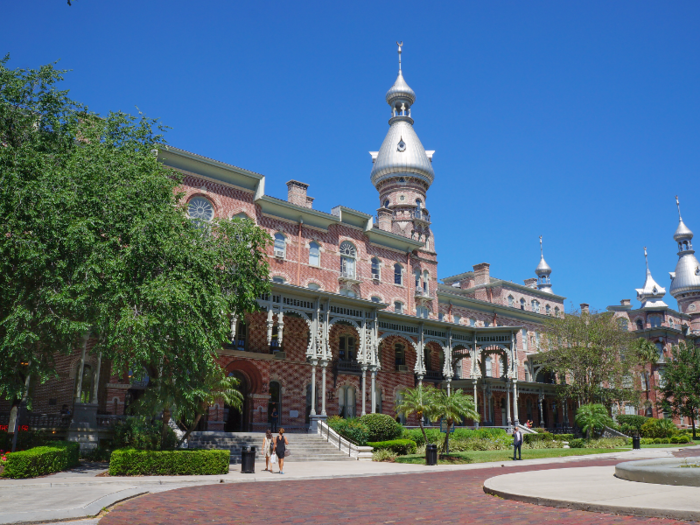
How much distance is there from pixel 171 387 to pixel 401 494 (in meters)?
9.52

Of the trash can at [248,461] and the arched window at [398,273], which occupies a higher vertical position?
the arched window at [398,273]

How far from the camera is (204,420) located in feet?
96.0

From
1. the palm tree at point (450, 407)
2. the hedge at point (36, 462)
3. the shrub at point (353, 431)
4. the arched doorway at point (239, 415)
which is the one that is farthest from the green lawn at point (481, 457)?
the hedge at point (36, 462)

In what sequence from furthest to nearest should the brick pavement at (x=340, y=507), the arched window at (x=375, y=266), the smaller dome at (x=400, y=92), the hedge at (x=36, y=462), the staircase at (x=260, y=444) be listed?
the smaller dome at (x=400, y=92) < the arched window at (x=375, y=266) < the staircase at (x=260, y=444) < the hedge at (x=36, y=462) < the brick pavement at (x=340, y=507)

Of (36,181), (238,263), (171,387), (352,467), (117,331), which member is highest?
(36,181)

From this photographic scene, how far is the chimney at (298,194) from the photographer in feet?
127

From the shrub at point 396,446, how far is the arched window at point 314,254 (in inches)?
532

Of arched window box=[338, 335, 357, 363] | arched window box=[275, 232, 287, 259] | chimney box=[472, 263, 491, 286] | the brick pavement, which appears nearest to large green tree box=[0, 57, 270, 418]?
the brick pavement

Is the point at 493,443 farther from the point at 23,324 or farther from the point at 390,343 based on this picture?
the point at 23,324

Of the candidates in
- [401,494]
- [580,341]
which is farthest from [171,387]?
[580,341]

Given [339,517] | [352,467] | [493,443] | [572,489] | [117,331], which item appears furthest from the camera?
[493,443]

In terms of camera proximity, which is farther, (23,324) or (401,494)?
(23,324)

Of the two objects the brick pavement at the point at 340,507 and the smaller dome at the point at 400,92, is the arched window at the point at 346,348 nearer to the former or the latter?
the brick pavement at the point at 340,507

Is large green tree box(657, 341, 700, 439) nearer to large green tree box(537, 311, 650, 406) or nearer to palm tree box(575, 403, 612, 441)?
large green tree box(537, 311, 650, 406)
